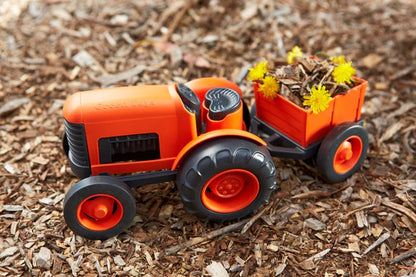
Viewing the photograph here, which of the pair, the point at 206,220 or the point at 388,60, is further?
the point at 388,60

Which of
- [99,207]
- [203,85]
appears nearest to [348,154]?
[203,85]

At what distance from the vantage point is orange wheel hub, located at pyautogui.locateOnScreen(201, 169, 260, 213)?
283 centimetres

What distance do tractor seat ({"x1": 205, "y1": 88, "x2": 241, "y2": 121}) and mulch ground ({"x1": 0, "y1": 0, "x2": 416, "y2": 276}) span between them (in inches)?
30.3

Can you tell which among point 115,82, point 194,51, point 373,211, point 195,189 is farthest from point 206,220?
point 194,51

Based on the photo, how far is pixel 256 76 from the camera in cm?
308

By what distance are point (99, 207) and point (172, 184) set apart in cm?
69

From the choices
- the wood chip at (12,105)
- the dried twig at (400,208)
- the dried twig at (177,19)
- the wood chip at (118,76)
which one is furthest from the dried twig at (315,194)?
the wood chip at (12,105)

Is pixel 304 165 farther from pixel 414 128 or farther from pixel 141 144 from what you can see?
pixel 141 144

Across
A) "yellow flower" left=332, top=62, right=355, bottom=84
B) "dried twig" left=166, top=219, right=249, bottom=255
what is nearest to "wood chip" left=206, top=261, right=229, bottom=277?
"dried twig" left=166, top=219, right=249, bottom=255

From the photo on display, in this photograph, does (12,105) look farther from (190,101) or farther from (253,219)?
(253,219)

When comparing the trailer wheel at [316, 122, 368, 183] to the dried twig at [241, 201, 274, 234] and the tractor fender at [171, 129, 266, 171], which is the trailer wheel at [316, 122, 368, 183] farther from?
the tractor fender at [171, 129, 266, 171]

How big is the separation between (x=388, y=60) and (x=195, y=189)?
9.30 feet

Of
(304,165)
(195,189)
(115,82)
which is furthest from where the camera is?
(115,82)

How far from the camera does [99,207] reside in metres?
2.75
